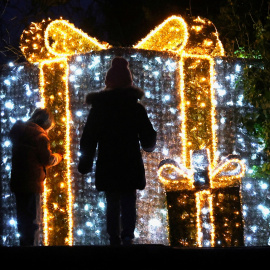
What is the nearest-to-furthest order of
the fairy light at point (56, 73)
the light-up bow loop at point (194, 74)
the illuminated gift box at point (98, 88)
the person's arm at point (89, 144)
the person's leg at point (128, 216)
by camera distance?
1. the person's leg at point (128, 216)
2. the person's arm at point (89, 144)
3. the illuminated gift box at point (98, 88)
4. the fairy light at point (56, 73)
5. the light-up bow loop at point (194, 74)

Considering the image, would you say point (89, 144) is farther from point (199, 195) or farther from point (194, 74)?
point (194, 74)

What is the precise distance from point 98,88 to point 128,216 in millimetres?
2621

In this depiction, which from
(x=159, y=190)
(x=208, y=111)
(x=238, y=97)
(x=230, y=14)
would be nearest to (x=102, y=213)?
(x=159, y=190)

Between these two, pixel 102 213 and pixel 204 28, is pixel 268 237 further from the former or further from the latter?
pixel 204 28

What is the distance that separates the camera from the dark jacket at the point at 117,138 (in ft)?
15.4

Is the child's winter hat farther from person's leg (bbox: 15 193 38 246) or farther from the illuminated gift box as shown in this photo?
the illuminated gift box

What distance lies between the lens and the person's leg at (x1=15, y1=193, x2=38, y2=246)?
5743 millimetres

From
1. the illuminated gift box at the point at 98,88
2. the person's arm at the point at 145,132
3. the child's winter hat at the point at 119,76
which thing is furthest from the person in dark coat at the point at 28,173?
the person's arm at the point at 145,132

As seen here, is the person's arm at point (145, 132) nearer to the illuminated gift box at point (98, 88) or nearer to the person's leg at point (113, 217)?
the person's leg at point (113, 217)

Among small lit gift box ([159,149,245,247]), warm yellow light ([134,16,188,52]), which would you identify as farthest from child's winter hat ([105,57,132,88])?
warm yellow light ([134,16,188,52])

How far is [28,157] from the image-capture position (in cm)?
579

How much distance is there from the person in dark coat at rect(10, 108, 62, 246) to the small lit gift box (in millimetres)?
1354

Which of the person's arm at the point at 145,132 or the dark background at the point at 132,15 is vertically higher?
the dark background at the point at 132,15

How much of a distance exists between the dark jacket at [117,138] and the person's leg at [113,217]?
0.10 m
